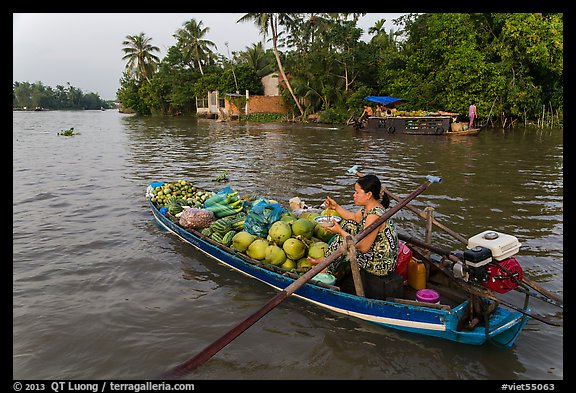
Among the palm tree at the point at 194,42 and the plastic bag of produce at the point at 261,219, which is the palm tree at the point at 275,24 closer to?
the palm tree at the point at 194,42

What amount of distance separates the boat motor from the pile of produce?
5.86 ft

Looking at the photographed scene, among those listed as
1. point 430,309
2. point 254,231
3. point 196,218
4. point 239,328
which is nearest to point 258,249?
point 254,231

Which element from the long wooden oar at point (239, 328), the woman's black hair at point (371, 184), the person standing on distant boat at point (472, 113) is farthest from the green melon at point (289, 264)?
the person standing on distant boat at point (472, 113)

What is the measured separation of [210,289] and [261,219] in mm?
1169

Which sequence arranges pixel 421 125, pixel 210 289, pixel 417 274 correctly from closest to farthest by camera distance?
1. pixel 417 274
2. pixel 210 289
3. pixel 421 125

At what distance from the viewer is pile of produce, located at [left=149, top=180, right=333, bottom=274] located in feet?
16.3

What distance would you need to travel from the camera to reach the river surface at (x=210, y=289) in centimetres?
376

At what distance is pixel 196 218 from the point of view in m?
6.16

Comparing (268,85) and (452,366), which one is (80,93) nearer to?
(268,85)

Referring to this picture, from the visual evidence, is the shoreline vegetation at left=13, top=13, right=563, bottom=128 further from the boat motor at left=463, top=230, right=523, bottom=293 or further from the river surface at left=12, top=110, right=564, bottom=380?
the boat motor at left=463, top=230, right=523, bottom=293

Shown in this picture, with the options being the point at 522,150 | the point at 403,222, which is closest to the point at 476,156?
the point at 522,150

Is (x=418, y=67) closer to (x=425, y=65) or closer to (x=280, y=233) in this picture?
(x=425, y=65)

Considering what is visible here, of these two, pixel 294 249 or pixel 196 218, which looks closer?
pixel 294 249

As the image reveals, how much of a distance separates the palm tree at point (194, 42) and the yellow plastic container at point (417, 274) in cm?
4531
